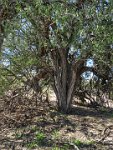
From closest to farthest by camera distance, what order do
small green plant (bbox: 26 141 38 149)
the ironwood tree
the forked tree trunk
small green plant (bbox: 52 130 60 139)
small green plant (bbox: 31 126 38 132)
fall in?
1. small green plant (bbox: 26 141 38 149)
2. small green plant (bbox: 52 130 60 139)
3. the ironwood tree
4. small green plant (bbox: 31 126 38 132)
5. the forked tree trunk

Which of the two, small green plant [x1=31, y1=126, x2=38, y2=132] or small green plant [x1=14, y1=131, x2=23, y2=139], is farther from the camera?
small green plant [x1=31, y1=126, x2=38, y2=132]

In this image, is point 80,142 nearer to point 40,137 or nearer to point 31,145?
point 40,137

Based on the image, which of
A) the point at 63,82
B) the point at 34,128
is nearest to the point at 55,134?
the point at 34,128

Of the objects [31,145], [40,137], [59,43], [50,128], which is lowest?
[31,145]

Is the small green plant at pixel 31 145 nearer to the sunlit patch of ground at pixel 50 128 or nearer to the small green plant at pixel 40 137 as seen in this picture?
the sunlit patch of ground at pixel 50 128

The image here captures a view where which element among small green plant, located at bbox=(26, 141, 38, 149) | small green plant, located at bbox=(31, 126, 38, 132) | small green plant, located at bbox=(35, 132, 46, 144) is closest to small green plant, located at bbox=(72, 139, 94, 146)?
small green plant, located at bbox=(35, 132, 46, 144)

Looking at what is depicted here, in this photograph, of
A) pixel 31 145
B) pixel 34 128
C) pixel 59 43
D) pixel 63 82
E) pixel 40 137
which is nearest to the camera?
pixel 31 145

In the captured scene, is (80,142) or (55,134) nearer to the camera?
(80,142)

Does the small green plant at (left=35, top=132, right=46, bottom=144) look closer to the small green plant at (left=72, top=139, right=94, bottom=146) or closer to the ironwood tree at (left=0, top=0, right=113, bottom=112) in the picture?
the small green plant at (left=72, top=139, right=94, bottom=146)

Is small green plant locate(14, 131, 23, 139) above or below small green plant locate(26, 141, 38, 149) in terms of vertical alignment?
above

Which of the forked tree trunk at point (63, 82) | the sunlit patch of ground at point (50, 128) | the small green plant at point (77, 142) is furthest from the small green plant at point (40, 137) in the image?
the forked tree trunk at point (63, 82)

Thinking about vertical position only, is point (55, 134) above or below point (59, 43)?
below

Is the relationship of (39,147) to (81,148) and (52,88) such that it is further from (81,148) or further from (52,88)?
(52,88)

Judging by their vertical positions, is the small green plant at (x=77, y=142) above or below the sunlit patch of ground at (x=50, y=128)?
below
